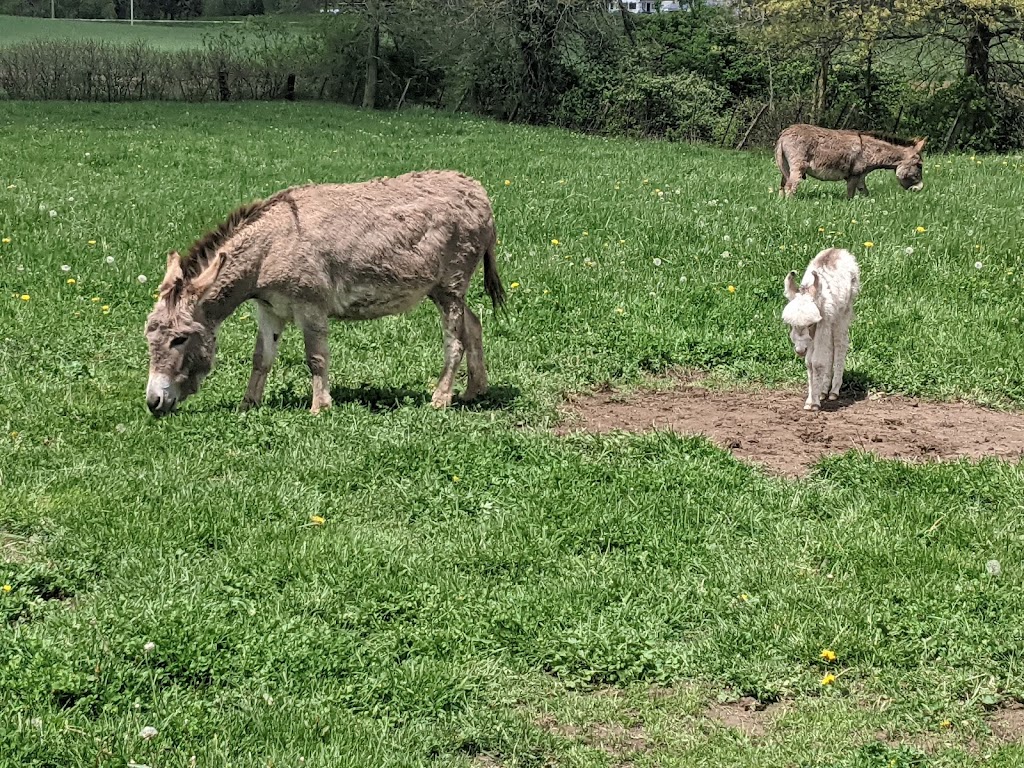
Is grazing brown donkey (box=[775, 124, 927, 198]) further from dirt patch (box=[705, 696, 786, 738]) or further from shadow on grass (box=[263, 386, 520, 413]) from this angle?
dirt patch (box=[705, 696, 786, 738])

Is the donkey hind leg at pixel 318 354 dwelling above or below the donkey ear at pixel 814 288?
below

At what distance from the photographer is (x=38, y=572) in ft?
17.9

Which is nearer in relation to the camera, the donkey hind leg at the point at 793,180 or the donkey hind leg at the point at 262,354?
the donkey hind leg at the point at 262,354

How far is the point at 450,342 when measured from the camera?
8391 mm

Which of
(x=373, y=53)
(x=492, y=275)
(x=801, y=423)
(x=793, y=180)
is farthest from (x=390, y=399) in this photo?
(x=373, y=53)

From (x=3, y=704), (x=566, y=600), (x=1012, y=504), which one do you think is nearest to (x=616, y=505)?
(x=566, y=600)

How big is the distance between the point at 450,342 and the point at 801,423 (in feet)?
8.75

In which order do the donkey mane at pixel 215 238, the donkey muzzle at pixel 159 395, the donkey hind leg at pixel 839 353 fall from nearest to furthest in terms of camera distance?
the donkey muzzle at pixel 159 395 < the donkey mane at pixel 215 238 < the donkey hind leg at pixel 839 353

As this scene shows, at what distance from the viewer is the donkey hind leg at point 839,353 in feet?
27.9

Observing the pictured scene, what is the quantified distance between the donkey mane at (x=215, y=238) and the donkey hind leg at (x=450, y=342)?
1311 mm

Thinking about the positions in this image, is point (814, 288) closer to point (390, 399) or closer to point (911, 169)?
point (390, 399)

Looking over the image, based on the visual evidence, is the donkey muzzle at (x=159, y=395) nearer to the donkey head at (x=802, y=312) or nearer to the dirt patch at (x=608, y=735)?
the dirt patch at (x=608, y=735)

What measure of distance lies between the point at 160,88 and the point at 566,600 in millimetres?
33633

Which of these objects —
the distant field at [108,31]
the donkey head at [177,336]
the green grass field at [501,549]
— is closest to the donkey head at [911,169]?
the green grass field at [501,549]
